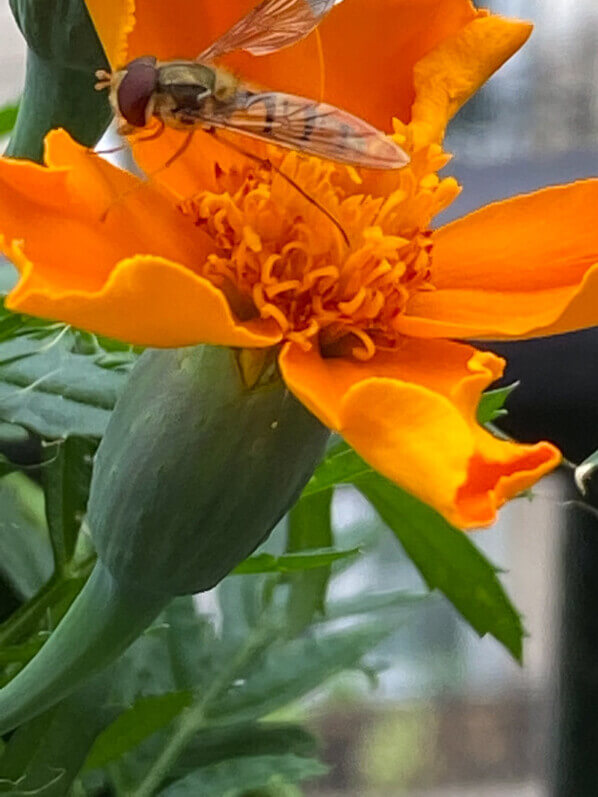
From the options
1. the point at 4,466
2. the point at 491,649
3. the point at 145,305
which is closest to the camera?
the point at 145,305

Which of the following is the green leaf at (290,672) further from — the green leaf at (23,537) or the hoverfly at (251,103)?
the hoverfly at (251,103)

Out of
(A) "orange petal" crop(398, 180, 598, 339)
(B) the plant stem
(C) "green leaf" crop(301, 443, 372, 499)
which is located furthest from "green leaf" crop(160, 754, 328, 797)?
(A) "orange petal" crop(398, 180, 598, 339)

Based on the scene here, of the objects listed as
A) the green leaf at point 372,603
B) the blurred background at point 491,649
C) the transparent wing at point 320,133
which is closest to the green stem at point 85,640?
the transparent wing at point 320,133

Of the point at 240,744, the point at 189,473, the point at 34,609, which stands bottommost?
the point at 240,744

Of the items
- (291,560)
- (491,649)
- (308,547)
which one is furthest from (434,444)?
(491,649)

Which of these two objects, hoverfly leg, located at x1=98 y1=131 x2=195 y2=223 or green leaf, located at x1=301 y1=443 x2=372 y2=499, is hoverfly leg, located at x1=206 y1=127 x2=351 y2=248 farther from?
green leaf, located at x1=301 y1=443 x2=372 y2=499

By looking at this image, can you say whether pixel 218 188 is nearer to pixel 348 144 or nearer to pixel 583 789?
pixel 348 144

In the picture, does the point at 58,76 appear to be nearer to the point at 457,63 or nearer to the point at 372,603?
the point at 457,63
